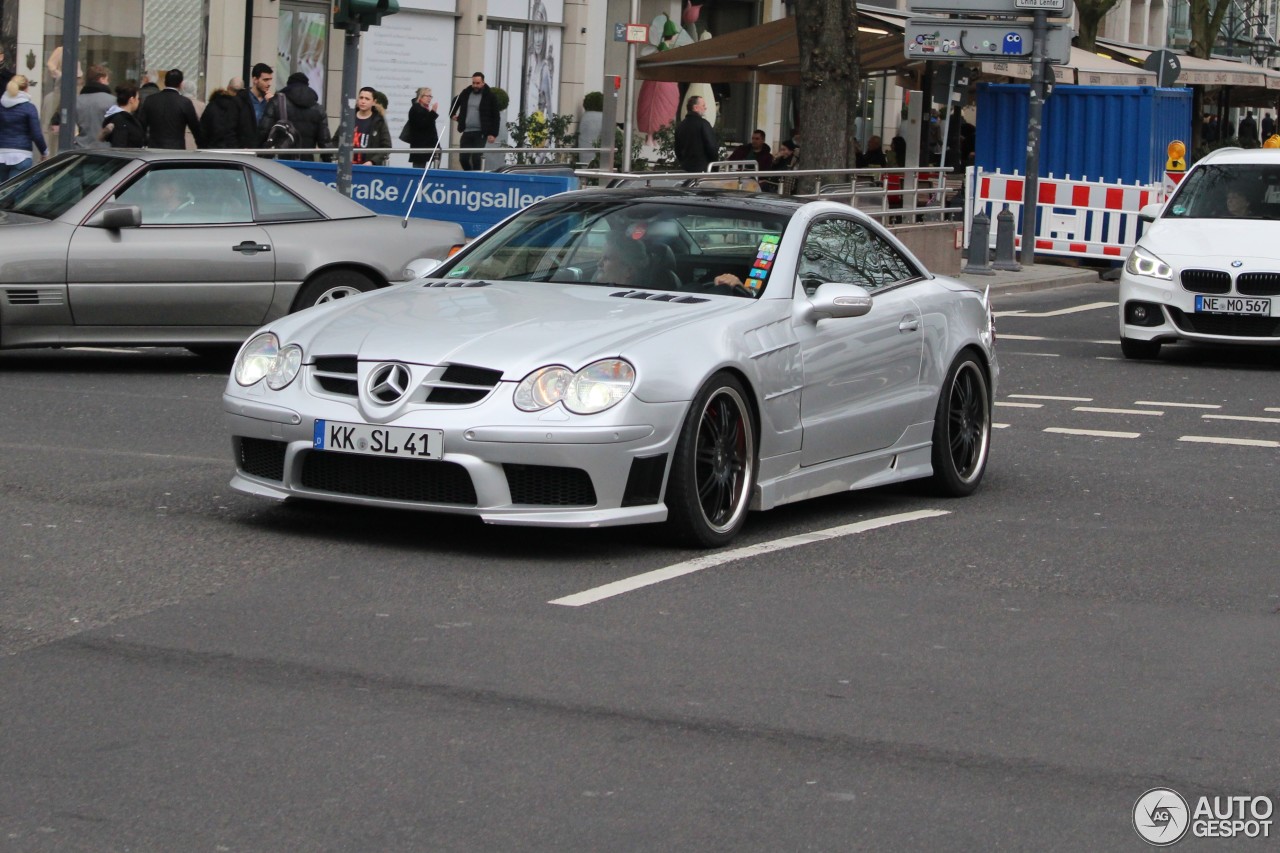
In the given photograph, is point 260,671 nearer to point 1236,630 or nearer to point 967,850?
point 967,850

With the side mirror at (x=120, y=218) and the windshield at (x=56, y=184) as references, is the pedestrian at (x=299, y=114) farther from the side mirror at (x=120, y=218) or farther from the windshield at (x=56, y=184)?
the side mirror at (x=120, y=218)

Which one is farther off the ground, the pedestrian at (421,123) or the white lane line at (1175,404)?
the pedestrian at (421,123)

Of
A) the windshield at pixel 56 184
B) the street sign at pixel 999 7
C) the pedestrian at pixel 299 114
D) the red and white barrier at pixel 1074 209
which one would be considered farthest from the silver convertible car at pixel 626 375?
the red and white barrier at pixel 1074 209

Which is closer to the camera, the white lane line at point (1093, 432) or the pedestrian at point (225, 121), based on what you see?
the white lane line at point (1093, 432)

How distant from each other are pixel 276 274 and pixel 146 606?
7335 millimetres

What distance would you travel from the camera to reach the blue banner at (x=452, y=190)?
738 inches

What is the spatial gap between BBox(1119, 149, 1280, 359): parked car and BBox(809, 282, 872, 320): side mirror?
337 inches

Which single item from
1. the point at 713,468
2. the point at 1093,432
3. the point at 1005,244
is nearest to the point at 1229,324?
the point at 1093,432

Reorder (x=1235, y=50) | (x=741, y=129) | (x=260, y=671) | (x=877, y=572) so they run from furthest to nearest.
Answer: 1. (x=1235, y=50)
2. (x=741, y=129)
3. (x=877, y=572)
4. (x=260, y=671)

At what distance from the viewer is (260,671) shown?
5781mm

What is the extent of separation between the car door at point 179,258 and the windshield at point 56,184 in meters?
0.24

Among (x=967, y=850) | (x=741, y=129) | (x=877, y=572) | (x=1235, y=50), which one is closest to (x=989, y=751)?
(x=967, y=850)

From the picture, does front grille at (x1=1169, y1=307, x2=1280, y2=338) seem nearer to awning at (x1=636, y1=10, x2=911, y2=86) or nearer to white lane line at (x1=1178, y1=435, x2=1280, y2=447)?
white lane line at (x1=1178, y1=435, x2=1280, y2=447)

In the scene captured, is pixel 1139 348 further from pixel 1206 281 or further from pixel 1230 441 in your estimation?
pixel 1230 441
